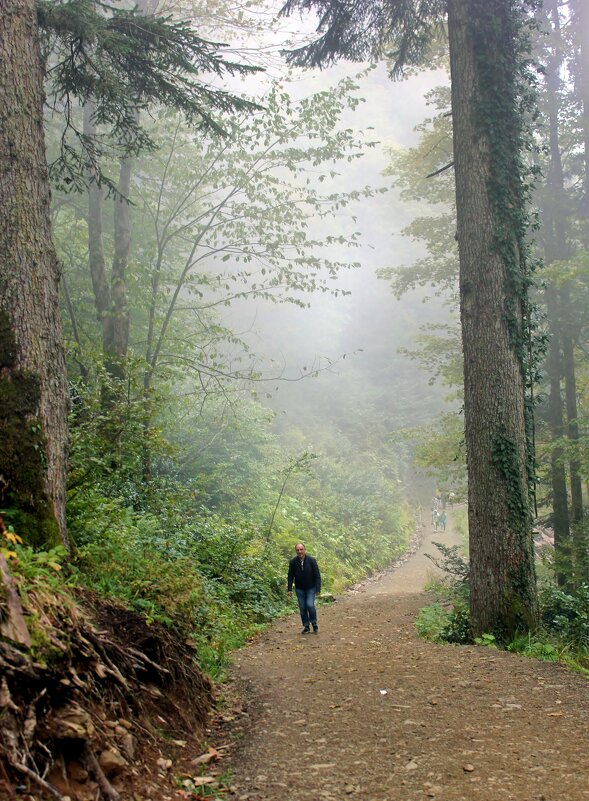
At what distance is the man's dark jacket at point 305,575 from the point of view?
→ 33.9 feet

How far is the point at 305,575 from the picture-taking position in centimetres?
1042

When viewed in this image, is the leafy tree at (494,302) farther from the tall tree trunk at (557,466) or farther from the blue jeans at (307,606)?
the tall tree trunk at (557,466)

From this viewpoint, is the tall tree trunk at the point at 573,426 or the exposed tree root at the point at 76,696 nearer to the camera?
the exposed tree root at the point at 76,696

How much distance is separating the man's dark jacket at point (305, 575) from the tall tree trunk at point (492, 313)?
2.97m

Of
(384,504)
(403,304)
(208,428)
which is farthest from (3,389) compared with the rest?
(403,304)

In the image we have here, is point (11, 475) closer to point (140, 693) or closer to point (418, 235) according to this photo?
point (140, 693)

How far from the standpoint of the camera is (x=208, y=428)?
18.0 metres

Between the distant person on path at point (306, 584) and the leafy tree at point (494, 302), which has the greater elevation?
the leafy tree at point (494, 302)

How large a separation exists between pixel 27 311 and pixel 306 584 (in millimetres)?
6773

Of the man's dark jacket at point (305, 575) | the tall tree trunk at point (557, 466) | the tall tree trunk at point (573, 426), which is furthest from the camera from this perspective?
the tall tree trunk at point (557, 466)

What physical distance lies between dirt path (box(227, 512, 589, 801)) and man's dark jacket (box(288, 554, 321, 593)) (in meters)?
1.92

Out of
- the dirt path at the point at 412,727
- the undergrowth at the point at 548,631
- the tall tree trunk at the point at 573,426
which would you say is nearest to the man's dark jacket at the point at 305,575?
the undergrowth at the point at 548,631

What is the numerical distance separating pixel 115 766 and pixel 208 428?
47.9 ft

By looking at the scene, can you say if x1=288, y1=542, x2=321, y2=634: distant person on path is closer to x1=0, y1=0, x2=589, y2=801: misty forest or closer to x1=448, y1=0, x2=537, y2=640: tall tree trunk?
x1=0, y1=0, x2=589, y2=801: misty forest
